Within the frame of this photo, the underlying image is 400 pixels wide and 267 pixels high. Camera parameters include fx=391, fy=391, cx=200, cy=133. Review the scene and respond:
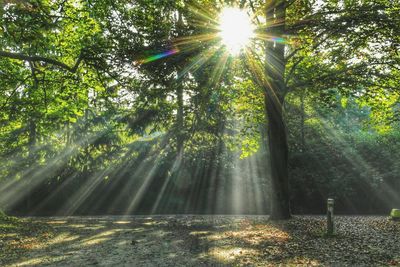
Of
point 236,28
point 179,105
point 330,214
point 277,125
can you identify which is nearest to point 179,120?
point 179,105

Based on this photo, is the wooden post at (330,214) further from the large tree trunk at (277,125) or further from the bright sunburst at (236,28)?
the bright sunburst at (236,28)

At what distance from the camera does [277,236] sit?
11602 millimetres

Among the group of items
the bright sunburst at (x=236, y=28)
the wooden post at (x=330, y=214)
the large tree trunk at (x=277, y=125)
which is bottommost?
the wooden post at (x=330, y=214)

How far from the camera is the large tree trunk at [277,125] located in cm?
1641

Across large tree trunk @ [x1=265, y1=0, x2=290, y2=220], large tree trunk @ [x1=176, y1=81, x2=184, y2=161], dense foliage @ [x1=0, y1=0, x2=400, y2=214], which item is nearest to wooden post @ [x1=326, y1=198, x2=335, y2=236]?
large tree trunk @ [x1=265, y1=0, x2=290, y2=220]

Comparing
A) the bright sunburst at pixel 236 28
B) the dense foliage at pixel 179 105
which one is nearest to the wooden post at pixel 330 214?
the dense foliage at pixel 179 105

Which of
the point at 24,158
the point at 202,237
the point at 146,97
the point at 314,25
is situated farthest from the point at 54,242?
the point at 24,158

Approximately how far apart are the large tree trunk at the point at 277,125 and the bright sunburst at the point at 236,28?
1.34 m

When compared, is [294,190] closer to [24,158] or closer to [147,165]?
[147,165]

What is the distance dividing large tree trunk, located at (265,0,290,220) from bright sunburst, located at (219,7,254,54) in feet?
4.39

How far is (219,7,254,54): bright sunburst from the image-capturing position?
1456 cm

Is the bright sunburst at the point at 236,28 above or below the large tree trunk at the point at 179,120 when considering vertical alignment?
above

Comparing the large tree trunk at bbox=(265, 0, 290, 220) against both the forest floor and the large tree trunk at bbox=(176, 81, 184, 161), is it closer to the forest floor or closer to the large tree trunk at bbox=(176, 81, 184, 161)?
the forest floor

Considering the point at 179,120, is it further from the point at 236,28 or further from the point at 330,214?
the point at 330,214
